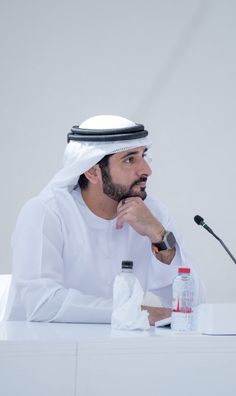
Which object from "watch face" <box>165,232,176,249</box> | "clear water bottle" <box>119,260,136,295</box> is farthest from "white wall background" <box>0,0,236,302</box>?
"clear water bottle" <box>119,260,136,295</box>

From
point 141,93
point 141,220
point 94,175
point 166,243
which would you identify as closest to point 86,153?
point 94,175

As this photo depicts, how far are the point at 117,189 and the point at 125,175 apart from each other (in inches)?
2.3

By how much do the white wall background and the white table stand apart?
244 cm

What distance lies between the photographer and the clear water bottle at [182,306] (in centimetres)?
187

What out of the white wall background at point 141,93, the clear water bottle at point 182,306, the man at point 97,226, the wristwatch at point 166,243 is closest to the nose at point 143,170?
the man at point 97,226

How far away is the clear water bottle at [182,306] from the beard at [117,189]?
0.68 metres

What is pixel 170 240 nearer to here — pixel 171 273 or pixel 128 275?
pixel 171 273

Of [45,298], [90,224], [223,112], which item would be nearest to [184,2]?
[223,112]

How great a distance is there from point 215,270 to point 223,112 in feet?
2.97

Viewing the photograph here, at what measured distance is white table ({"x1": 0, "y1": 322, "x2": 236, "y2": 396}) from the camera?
150 cm

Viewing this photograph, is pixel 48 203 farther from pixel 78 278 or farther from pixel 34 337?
pixel 34 337

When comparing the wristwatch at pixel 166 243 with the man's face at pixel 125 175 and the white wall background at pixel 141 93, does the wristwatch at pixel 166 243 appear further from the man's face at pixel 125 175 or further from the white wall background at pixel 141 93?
the white wall background at pixel 141 93

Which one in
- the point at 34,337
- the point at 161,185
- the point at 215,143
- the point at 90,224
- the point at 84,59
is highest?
the point at 84,59

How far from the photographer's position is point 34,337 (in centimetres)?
160
